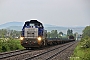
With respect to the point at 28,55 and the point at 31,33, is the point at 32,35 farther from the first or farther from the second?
the point at 28,55

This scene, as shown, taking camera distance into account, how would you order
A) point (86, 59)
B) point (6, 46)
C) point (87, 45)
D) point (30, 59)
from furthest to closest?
point (87, 45), point (6, 46), point (30, 59), point (86, 59)

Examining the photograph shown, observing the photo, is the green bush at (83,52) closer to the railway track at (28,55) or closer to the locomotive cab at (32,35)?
the railway track at (28,55)

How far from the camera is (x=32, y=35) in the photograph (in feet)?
99.3

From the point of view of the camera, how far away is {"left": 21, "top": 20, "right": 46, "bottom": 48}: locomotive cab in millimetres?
29000

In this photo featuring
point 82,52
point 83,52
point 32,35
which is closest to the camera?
point 83,52

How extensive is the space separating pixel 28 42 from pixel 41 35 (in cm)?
222

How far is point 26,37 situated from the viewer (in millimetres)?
29812

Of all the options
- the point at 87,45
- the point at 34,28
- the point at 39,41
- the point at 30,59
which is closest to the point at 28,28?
the point at 34,28

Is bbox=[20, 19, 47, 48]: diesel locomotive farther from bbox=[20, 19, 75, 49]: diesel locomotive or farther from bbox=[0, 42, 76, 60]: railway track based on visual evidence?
bbox=[0, 42, 76, 60]: railway track

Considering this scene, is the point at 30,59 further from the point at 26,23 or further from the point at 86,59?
the point at 26,23

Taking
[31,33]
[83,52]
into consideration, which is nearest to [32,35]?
[31,33]

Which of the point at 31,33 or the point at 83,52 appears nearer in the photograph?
the point at 83,52

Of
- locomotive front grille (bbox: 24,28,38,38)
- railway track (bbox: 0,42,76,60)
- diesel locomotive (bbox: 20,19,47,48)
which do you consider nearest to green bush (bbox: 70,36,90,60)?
railway track (bbox: 0,42,76,60)

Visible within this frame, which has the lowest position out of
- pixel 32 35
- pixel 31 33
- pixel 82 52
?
pixel 82 52
